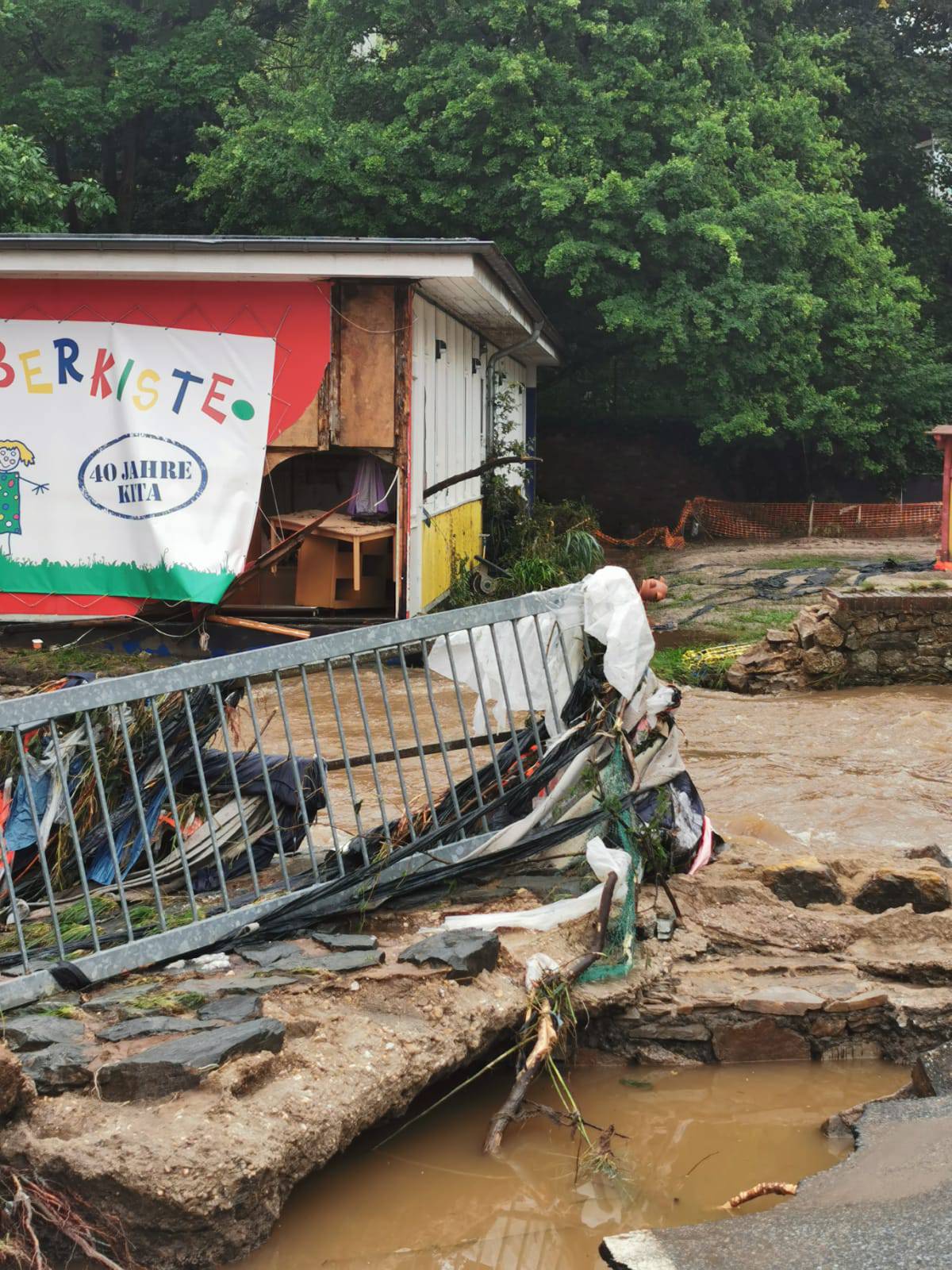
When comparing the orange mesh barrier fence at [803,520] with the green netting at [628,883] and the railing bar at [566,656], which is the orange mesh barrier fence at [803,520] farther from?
the green netting at [628,883]

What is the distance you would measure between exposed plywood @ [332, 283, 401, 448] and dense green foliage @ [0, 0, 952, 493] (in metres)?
8.17

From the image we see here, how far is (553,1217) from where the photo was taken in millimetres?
3971

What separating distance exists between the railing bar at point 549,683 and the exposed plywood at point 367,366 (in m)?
7.57

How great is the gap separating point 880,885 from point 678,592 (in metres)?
13.4

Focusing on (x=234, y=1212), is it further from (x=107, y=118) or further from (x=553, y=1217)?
(x=107, y=118)

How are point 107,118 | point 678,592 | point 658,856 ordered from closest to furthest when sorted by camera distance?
1. point 658,856
2. point 678,592
3. point 107,118

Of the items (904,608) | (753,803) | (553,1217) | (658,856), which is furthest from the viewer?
(904,608)

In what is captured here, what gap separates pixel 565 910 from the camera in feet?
16.8

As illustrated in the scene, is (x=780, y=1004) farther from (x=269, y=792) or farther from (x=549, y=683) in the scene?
(x=269, y=792)

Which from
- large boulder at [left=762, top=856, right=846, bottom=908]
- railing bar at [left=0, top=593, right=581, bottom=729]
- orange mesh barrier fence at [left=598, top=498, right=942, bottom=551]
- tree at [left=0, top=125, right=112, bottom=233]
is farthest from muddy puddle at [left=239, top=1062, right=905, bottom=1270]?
orange mesh barrier fence at [left=598, top=498, right=942, bottom=551]

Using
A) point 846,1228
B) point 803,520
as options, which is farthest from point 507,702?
point 803,520

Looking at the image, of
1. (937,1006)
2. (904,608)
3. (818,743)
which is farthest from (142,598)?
(937,1006)

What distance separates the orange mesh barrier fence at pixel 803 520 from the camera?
1077 inches

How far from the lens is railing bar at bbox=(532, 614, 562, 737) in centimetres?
559
